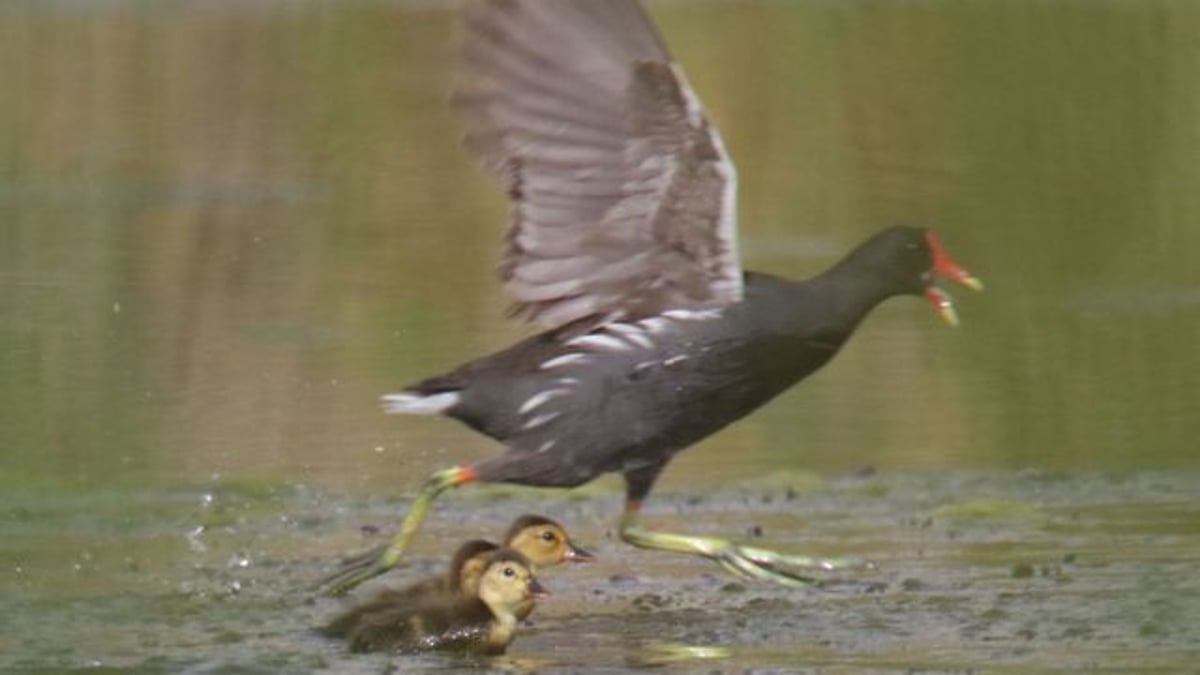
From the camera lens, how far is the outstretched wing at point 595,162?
8.42 m

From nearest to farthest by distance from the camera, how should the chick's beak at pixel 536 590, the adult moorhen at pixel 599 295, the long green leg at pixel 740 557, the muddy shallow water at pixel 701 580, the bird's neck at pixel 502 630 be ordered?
the muddy shallow water at pixel 701 580, the bird's neck at pixel 502 630, the chick's beak at pixel 536 590, the adult moorhen at pixel 599 295, the long green leg at pixel 740 557

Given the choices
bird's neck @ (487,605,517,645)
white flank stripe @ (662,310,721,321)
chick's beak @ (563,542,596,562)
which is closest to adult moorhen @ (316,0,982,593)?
white flank stripe @ (662,310,721,321)

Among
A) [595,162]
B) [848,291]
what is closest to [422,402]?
[595,162]

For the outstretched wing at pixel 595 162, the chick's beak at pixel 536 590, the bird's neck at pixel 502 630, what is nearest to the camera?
the bird's neck at pixel 502 630

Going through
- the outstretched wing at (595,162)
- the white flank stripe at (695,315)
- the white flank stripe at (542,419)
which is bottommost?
the white flank stripe at (542,419)

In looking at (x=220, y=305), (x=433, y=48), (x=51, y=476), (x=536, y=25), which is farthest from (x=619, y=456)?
(x=433, y=48)

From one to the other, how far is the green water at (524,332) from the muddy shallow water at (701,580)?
0.06 feet

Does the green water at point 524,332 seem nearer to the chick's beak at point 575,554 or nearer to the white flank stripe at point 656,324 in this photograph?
Answer: the chick's beak at point 575,554

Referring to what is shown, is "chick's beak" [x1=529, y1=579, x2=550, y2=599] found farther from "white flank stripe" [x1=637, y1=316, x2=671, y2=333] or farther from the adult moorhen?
"white flank stripe" [x1=637, y1=316, x2=671, y2=333]

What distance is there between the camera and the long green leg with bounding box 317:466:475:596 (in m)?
8.58

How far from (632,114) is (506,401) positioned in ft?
2.53

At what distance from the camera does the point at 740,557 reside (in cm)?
875

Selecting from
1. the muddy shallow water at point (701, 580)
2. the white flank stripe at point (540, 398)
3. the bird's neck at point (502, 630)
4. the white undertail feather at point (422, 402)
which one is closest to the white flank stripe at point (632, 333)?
the white flank stripe at point (540, 398)

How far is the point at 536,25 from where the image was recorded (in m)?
8.61
